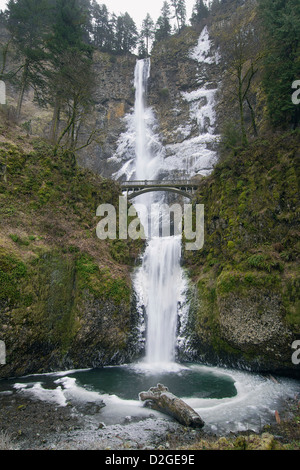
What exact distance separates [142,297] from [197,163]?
27.0 m

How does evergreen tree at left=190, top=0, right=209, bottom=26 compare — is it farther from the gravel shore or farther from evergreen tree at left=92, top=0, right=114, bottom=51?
the gravel shore

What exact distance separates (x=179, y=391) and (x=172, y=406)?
8.05ft

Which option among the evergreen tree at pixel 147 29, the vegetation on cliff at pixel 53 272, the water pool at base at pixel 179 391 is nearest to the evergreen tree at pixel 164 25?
the evergreen tree at pixel 147 29

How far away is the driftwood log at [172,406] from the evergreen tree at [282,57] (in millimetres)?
17811

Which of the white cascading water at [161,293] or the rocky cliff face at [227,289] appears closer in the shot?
the rocky cliff face at [227,289]

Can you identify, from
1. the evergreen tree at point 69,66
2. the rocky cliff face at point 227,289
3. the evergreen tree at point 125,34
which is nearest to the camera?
the rocky cliff face at point 227,289

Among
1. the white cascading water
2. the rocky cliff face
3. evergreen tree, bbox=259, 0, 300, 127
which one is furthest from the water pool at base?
evergreen tree, bbox=259, 0, 300, 127

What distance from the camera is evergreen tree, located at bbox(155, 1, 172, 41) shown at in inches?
2349

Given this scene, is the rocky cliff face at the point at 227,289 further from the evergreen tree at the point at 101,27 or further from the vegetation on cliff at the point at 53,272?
the evergreen tree at the point at 101,27

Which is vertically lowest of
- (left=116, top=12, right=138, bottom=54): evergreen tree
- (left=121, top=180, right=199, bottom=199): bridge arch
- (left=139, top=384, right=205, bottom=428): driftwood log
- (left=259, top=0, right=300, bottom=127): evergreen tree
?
(left=139, top=384, right=205, bottom=428): driftwood log

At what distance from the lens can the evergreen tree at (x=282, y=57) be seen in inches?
678

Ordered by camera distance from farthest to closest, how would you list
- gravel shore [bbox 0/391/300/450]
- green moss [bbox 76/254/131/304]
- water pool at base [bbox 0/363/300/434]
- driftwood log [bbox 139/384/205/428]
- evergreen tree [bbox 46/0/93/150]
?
evergreen tree [bbox 46/0/93/150] < green moss [bbox 76/254/131/304] < water pool at base [bbox 0/363/300/434] < driftwood log [bbox 139/384/205/428] < gravel shore [bbox 0/391/300/450]

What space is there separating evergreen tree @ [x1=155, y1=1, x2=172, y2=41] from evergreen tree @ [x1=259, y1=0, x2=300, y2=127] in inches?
1892

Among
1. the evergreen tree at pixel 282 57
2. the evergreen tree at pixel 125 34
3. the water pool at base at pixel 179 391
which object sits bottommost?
the water pool at base at pixel 179 391
